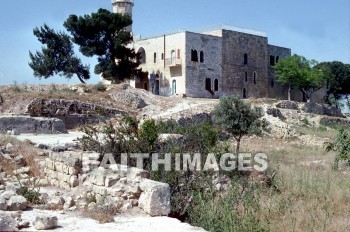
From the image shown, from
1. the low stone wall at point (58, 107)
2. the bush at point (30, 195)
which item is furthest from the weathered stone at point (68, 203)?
the low stone wall at point (58, 107)

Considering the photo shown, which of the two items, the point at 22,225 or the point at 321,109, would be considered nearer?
the point at 22,225

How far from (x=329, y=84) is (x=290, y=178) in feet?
165

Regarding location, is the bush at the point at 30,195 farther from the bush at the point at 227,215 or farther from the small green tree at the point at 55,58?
the small green tree at the point at 55,58

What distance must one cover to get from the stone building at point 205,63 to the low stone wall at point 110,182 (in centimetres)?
2848

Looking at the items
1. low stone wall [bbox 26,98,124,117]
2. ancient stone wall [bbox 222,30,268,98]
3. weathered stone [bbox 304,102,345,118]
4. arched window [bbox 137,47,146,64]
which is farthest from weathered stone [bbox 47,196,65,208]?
arched window [bbox 137,47,146,64]

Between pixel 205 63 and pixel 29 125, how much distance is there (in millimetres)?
24908

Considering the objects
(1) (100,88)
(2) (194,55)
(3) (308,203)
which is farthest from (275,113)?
(3) (308,203)

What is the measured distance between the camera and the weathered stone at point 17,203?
659 centimetres

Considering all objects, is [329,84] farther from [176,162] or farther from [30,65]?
[176,162]

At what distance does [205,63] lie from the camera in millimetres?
38938

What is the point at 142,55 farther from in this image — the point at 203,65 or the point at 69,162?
the point at 69,162

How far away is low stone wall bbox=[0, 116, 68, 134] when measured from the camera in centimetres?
1500

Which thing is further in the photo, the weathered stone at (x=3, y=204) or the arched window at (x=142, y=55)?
the arched window at (x=142, y=55)

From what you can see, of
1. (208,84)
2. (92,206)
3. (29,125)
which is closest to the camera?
(92,206)
